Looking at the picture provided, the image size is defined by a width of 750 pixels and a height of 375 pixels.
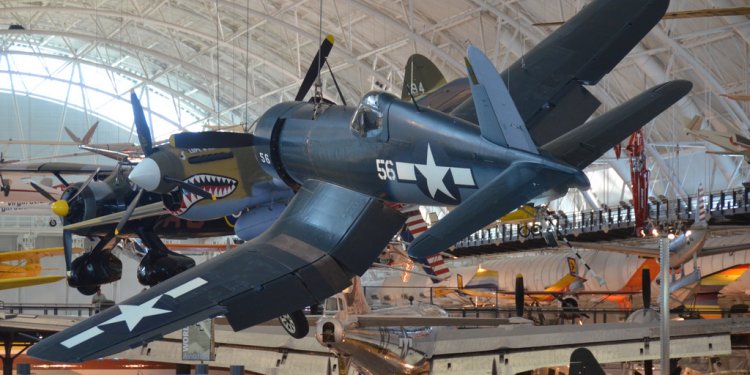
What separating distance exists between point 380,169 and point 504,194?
59.3 inches

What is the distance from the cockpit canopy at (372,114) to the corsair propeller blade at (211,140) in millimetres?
1383

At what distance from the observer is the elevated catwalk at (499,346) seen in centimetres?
1152

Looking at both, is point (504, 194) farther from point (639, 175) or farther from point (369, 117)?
point (639, 175)

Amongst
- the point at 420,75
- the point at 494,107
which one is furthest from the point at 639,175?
the point at 494,107

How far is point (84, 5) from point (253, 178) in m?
38.7

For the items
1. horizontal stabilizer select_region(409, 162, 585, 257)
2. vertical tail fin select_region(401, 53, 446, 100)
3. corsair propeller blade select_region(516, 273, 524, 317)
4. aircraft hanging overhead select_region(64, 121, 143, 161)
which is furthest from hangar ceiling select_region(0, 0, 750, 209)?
A: horizontal stabilizer select_region(409, 162, 585, 257)

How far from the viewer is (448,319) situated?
12242 millimetres

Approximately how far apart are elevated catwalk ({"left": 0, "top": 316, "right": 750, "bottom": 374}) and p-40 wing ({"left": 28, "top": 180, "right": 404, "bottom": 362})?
15.1 feet

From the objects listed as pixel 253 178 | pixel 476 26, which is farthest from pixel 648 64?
pixel 253 178

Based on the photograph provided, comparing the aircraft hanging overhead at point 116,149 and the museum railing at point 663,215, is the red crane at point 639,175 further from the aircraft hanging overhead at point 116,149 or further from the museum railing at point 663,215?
the aircraft hanging overhead at point 116,149

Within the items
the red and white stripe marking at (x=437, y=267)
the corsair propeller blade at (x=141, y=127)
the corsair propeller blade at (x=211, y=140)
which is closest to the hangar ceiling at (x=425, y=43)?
the red and white stripe marking at (x=437, y=267)

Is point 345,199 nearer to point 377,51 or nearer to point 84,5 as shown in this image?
point 377,51

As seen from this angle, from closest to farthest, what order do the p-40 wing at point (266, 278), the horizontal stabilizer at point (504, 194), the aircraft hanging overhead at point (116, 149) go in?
the horizontal stabilizer at point (504, 194) → the p-40 wing at point (266, 278) → the aircraft hanging overhead at point (116, 149)

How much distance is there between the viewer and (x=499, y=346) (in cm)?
1154
